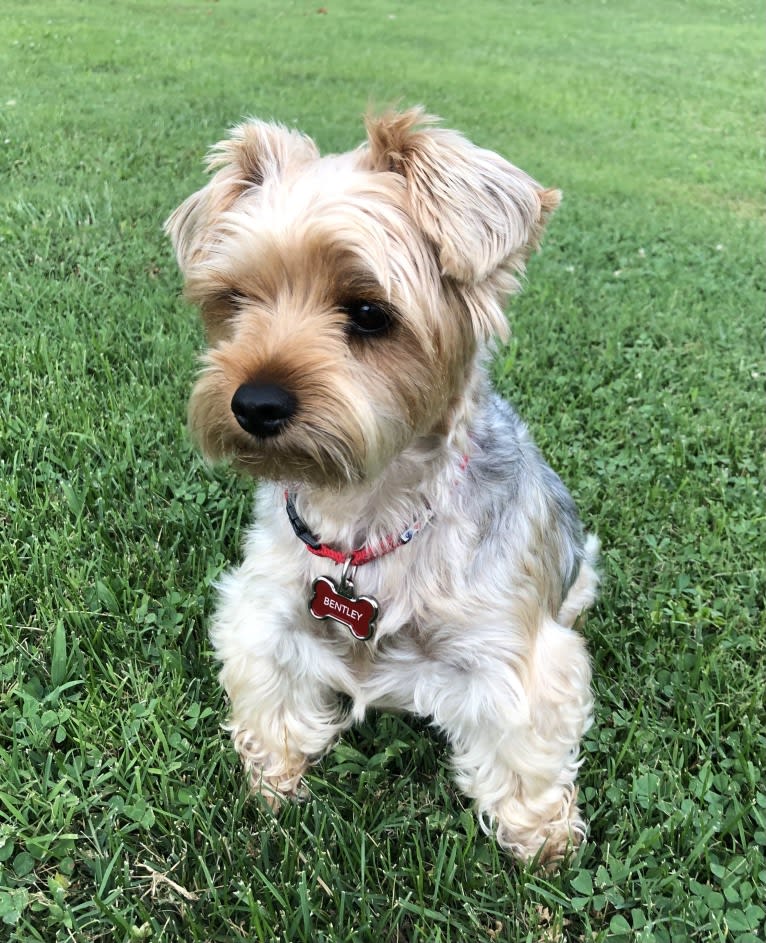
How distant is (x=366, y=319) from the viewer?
2.27 meters

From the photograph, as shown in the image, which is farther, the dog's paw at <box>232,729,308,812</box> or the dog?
the dog's paw at <box>232,729,308,812</box>

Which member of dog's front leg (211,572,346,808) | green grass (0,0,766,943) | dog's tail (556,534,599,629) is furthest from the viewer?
dog's tail (556,534,599,629)

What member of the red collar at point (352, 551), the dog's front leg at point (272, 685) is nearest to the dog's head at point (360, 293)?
the red collar at point (352, 551)

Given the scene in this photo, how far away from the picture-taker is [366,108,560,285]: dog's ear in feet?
7.10

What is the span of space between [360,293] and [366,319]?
83mm

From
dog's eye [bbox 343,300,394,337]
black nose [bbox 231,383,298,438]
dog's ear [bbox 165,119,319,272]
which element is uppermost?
dog's ear [bbox 165,119,319,272]

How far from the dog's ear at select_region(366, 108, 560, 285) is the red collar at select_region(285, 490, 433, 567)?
86cm

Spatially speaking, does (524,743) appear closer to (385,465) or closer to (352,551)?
(352,551)

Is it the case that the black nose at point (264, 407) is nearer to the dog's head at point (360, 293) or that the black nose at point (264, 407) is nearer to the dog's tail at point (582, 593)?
the dog's head at point (360, 293)

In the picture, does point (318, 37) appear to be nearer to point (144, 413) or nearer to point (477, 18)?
point (477, 18)

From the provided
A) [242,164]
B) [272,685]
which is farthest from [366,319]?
[272,685]

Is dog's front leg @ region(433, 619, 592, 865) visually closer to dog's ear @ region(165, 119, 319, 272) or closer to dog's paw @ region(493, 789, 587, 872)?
dog's paw @ region(493, 789, 587, 872)

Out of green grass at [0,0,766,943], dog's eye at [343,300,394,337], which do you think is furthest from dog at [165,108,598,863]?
green grass at [0,0,766,943]

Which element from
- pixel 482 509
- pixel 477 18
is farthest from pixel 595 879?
pixel 477 18
